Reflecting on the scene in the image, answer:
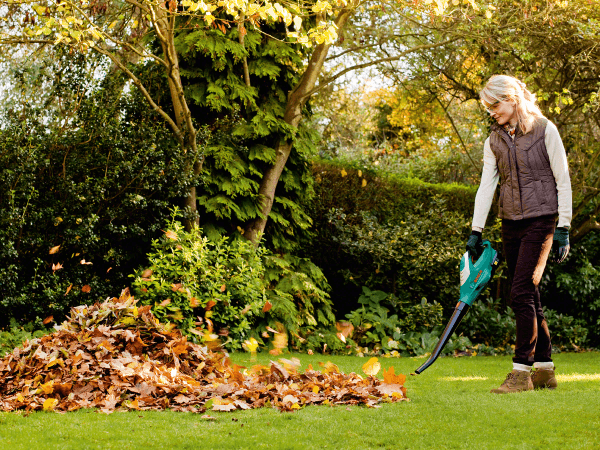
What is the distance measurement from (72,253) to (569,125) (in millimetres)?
7582

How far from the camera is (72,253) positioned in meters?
6.56

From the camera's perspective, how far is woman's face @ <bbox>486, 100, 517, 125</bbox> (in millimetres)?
4453

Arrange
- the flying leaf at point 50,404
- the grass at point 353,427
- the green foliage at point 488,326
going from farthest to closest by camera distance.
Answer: the green foliage at point 488,326 → the flying leaf at point 50,404 → the grass at point 353,427

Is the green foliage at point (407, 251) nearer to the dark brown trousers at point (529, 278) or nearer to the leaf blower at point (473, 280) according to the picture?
the leaf blower at point (473, 280)

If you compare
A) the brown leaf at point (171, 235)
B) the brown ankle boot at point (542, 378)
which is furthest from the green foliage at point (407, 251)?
the brown ankle boot at point (542, 378)

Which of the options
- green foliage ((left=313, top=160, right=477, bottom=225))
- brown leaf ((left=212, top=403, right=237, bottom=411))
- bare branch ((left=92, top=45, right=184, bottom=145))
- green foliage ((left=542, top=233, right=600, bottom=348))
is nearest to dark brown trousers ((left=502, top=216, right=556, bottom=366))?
brown leaf ((left=212, top=403, right=237, bottom=411))

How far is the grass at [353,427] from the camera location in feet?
10.2

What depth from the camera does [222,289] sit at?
6508mm

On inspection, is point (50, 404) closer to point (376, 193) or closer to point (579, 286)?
point (376, 193)

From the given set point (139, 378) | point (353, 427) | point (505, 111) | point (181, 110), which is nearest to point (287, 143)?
point (181, 110)

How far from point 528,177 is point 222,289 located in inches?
132

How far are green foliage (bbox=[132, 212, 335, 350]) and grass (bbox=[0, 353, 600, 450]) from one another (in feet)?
7.34

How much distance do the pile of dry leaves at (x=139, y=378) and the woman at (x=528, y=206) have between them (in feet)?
3.12

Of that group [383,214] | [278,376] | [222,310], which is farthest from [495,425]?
[383,214]
